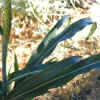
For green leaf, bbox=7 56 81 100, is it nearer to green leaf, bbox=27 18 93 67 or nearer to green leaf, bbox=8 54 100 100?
green leaf, bbox=8 54 100 100

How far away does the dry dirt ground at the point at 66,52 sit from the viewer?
145 centimetres

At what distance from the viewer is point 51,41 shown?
1067 mm

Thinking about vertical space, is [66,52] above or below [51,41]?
below

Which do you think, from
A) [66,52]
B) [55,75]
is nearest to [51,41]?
[55,75]

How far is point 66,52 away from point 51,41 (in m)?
0.85

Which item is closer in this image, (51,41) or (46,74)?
(46,74)

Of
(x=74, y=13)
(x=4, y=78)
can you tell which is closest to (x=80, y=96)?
(x=4, y=78)

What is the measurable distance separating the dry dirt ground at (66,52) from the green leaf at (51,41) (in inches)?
4.9

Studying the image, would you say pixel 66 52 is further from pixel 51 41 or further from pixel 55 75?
pixel 55 75

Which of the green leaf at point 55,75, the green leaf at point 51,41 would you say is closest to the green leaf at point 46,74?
the green leaf at point 55,75

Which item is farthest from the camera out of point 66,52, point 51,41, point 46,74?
point 66,52

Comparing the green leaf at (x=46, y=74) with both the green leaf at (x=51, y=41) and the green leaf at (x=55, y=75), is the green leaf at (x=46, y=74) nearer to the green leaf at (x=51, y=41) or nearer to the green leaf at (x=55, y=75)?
the green leaf at (x=55, y=75)

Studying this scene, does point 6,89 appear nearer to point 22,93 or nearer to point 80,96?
point 22,93

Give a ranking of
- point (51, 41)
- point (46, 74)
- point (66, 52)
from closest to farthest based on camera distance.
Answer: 1. point (46, 74)
2. point (51, 41)
3. point (66, 52)
